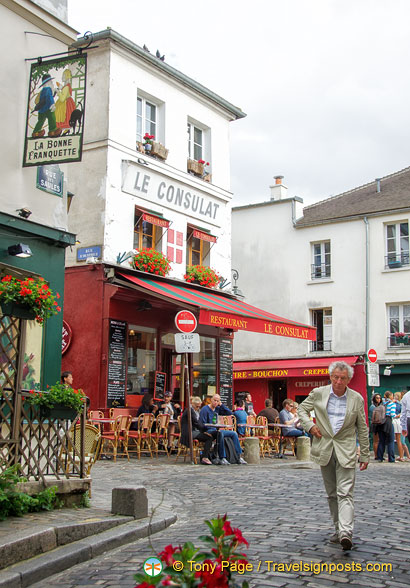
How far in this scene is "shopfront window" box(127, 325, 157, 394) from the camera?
18.0 m

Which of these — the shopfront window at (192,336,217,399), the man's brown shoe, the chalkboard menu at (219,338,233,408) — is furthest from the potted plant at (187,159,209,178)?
the man's brown shoe

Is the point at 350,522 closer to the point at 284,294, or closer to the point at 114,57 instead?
the point at 114,57

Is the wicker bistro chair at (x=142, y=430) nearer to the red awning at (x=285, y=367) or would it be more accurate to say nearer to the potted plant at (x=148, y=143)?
the potted plant at (x=148, y=143)

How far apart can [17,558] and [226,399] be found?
51.6 ft

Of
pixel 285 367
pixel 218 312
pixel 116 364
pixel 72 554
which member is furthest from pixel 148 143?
pixel 72 554

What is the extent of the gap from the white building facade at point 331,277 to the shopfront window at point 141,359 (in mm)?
10079

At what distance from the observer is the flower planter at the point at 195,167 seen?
67.9 ft

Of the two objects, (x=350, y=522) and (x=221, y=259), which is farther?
(x=221, y=259)

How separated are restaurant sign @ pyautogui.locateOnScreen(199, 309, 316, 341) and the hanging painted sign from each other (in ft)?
21.2

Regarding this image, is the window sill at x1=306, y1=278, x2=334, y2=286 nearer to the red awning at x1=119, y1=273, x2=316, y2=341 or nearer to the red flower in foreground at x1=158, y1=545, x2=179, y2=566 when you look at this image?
the red awning at x1=119, y1=273, x2=316, y2=341

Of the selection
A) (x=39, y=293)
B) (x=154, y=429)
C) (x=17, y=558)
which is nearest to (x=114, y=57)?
(x=154, y=429)

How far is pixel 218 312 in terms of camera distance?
16.1 meters

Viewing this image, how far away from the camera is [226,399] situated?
69.7 feet

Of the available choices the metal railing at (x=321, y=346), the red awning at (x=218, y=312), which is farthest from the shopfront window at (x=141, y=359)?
the metal railing at (x=321, y=346)
